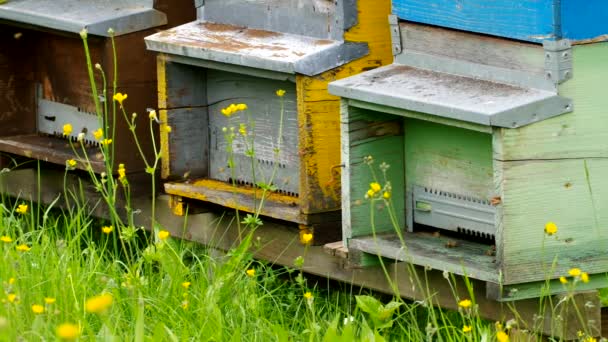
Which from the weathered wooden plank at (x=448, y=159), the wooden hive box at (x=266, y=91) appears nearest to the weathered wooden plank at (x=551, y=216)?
the weathered wooden plank at (x=448, y=159)

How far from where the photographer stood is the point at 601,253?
3.38 metres

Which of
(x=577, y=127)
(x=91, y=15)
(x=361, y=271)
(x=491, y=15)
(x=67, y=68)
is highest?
(x=491, y=15)

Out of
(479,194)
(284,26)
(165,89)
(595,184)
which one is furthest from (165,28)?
(595,184)

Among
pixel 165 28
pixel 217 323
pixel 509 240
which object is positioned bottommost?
pixel 217 323

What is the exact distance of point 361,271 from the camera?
12.8 ft

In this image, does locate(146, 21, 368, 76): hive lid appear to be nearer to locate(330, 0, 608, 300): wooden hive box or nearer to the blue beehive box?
locate(330, 0, 608, 300): wooden hive box

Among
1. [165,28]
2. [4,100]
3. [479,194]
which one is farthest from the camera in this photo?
[4,100]

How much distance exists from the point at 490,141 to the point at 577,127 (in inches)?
11.1

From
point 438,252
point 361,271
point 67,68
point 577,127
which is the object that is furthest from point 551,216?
point 67,68

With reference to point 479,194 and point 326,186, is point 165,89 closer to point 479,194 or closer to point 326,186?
point 326,186

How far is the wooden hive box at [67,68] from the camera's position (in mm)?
4625

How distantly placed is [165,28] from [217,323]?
1.77 metres

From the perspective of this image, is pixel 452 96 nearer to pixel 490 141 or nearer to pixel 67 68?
pixel 490 141

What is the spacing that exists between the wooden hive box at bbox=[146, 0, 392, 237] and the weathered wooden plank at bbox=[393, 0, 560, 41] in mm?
283
